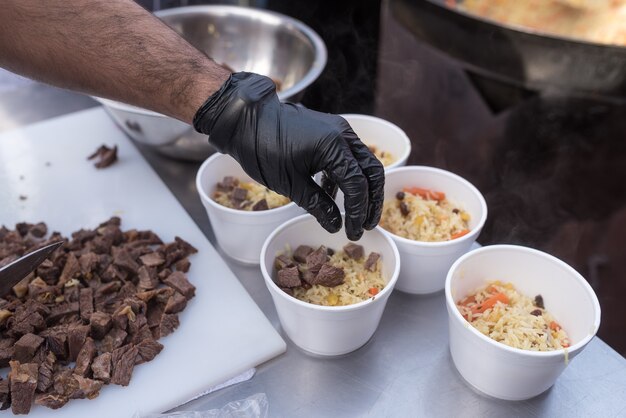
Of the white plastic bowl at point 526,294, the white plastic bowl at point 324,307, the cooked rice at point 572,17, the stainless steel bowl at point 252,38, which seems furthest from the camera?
the cooked rice at point 572,17

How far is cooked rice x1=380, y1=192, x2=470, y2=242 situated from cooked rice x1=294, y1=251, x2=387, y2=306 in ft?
0.54

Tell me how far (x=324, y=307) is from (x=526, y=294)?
1.91 feet

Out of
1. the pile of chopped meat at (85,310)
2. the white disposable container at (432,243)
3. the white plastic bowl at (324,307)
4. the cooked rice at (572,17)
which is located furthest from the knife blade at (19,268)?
the cooked rice at (572,17)

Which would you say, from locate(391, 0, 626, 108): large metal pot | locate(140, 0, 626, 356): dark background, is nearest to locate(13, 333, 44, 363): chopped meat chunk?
locate(140, 0, 626, 356): dark background

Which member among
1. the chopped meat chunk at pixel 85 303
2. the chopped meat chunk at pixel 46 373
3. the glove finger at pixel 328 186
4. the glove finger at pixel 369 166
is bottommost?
the chopped meat chunk at pixel 46 373

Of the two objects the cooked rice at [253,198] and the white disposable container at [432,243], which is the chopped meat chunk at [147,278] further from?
the white disposable container at [432,243]

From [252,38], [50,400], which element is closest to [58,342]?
[50,400]

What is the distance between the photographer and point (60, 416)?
136 cm

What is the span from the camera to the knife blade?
1.50 meters

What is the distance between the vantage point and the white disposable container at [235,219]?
1660mm

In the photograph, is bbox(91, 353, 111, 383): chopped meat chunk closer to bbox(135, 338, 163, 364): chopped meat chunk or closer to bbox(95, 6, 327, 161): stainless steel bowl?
bbox(135, 338, 163, 364): chopped meat chunk

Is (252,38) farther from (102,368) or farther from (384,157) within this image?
(102,368)

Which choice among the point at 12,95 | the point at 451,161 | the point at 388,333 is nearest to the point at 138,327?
the point at 388,333

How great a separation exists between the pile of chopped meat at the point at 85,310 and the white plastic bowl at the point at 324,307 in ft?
1.00
